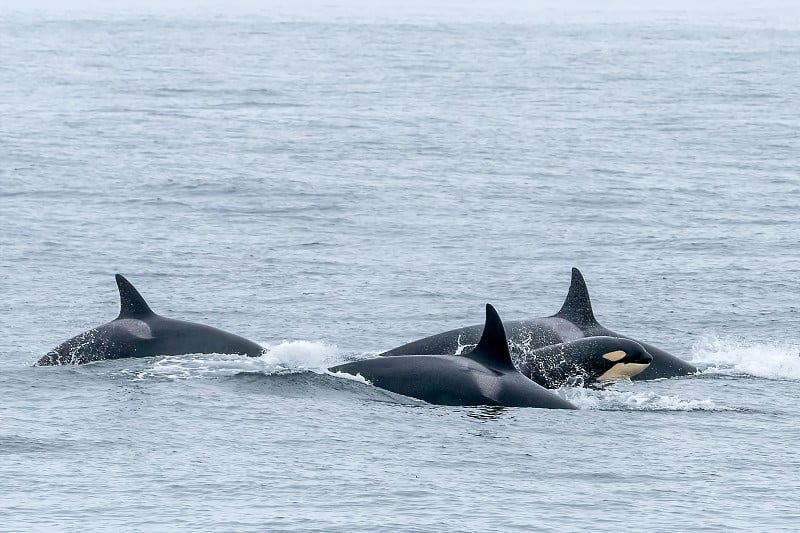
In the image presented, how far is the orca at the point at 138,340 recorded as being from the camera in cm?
1789

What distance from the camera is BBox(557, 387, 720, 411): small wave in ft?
54.1

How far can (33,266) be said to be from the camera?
24812 millimetres

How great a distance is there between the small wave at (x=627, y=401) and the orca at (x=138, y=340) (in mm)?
3977

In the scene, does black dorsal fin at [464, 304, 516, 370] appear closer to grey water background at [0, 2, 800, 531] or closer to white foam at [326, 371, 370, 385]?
grey water background at [0, 2, 800, 531]

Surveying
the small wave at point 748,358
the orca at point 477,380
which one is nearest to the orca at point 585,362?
the orca at point 477,380

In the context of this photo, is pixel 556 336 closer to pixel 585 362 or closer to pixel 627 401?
pixel 585 362

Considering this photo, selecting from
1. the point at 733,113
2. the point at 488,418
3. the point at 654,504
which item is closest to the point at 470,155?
the point at 733,113

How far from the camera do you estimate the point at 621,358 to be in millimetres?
17531

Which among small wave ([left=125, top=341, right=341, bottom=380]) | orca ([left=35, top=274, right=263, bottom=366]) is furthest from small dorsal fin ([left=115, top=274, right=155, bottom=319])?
small wave ([left=125, top=341, right=341, bottom=380])

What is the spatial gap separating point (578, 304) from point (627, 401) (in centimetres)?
264

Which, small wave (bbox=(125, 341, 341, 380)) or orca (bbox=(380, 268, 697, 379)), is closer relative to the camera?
small wave (bbox=(125, 341, 341, 380))

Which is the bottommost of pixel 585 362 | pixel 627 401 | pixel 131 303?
pixel 627 401

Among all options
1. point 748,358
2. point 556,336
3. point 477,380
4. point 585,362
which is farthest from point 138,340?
point 748,358

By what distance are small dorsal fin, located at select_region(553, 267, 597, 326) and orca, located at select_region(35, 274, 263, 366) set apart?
156 inches
